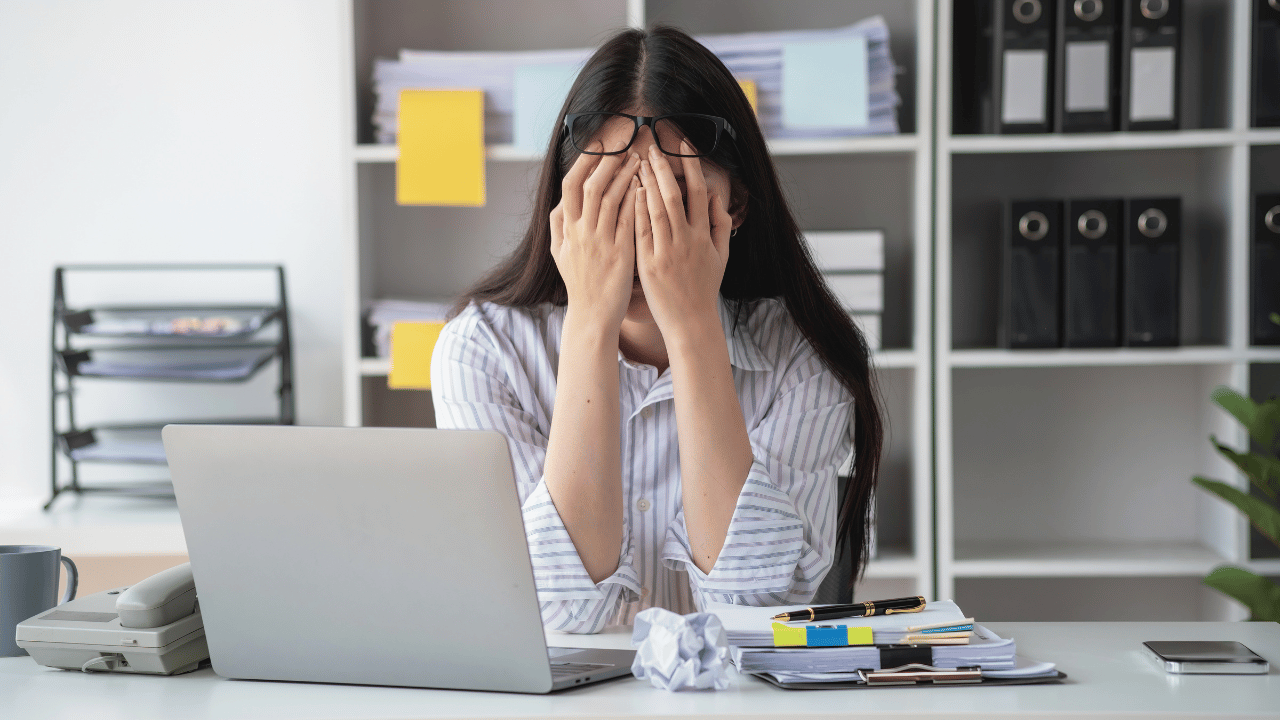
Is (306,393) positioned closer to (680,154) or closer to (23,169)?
(23,169)

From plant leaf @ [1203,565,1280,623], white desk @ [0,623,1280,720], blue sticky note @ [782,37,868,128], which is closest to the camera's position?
white desk @ [0,623,1280,720]

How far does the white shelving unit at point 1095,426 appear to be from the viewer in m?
1.80

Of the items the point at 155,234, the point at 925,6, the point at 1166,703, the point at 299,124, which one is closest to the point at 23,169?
the point at 155,234

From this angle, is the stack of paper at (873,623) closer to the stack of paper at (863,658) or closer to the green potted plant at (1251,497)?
the stack of paper at (863,658)

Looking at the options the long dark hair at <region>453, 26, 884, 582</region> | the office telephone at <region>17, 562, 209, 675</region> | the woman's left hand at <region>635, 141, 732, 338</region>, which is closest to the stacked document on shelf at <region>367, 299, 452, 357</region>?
the long dark hair at <region>453, 26, 884, 582</region>

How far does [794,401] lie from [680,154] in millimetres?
Result: 296

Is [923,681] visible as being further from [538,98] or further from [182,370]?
[182,370]

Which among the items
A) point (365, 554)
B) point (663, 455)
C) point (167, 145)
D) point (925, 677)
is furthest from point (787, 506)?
point (167, 145)

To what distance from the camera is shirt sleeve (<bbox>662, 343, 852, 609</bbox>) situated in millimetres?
938

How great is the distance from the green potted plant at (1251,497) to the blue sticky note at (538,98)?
3.87 ft

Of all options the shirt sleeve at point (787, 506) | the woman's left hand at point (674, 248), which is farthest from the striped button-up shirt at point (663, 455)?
the woman's left hand at point (674, 248)

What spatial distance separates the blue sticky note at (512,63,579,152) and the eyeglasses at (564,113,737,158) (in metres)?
0.66

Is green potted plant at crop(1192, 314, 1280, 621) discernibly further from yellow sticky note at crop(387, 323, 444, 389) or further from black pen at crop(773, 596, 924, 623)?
yellow sticky note at crop(387, 323, 444, 389)

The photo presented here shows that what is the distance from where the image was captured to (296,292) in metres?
1.96
